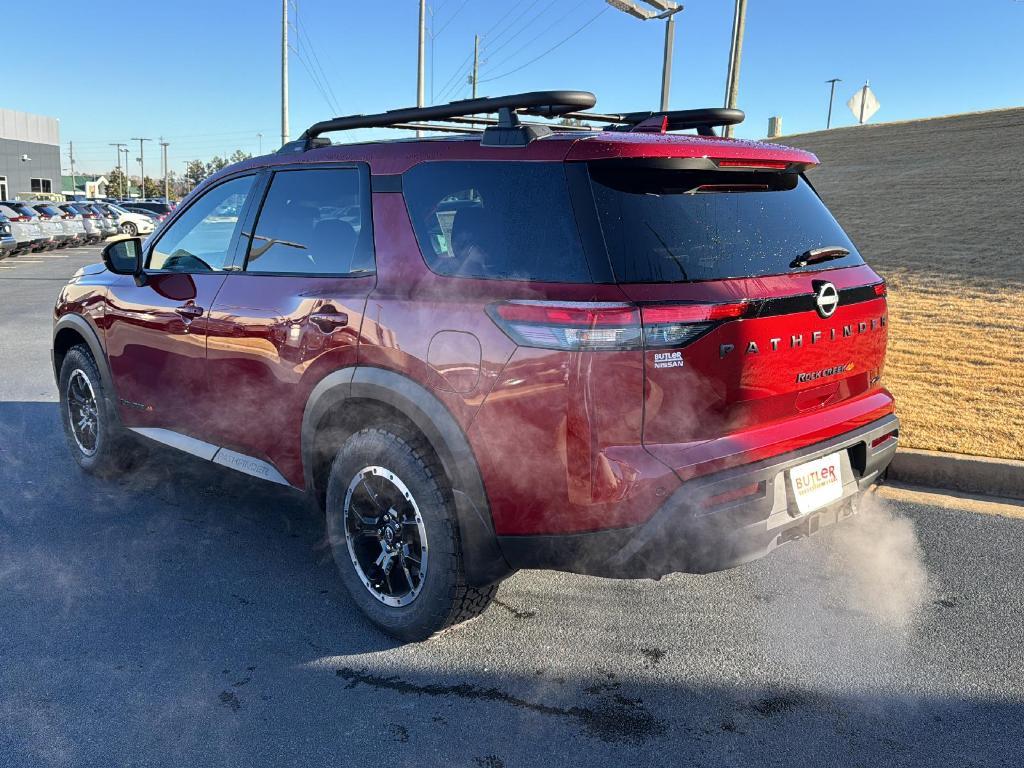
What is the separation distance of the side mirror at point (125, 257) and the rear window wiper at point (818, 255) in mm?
3225

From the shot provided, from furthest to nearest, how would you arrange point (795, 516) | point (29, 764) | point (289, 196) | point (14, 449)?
point (14, 449)
point (289, 196)
point (795, 516)
point (29, 764)

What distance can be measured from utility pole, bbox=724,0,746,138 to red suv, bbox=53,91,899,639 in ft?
38.7

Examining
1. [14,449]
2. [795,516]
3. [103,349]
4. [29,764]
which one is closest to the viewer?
[29,764]

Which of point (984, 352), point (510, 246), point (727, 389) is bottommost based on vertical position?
point (984, 352)

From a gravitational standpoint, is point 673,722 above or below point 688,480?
below

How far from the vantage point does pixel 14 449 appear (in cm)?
561

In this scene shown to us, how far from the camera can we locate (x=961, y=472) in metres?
5.04

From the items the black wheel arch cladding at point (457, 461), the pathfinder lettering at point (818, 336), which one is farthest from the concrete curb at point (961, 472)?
the black wheel arch cladding at point (457, 461)

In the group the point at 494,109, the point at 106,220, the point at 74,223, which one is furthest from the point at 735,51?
the point at 106,220

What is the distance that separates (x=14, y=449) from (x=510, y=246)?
4218 mm

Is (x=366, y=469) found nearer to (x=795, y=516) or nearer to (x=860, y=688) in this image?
(x=795, y=516)

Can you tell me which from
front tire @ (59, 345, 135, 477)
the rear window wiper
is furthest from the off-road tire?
the rear window wiper

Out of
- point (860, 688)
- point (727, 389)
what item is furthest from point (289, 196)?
point (860, 688)

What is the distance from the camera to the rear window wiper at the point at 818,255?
3125 mm
